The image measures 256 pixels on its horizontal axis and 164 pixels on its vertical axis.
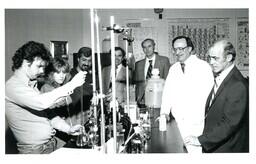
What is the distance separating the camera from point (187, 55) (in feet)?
4.11

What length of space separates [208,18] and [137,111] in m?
0.53

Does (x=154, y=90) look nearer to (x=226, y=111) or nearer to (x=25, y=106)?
(x=226, y=111)

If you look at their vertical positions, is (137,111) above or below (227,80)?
below

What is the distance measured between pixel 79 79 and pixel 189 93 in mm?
506

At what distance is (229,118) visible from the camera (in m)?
1.14

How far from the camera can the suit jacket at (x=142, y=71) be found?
124cm

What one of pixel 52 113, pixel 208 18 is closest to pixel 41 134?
pixel 52 113

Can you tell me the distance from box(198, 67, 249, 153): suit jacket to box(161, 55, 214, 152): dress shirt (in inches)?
2.0

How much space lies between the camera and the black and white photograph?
3.73ft

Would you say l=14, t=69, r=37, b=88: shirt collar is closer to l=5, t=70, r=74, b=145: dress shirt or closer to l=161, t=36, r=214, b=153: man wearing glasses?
l=5, t=70, r=74, b=145: dress shirt

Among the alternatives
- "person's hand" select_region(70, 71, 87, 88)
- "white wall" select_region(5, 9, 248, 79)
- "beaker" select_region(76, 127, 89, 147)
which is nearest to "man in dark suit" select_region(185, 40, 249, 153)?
"white wall" select_region(5, 9, 248, 79)

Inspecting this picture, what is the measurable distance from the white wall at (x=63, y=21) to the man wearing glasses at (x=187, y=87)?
0.16m

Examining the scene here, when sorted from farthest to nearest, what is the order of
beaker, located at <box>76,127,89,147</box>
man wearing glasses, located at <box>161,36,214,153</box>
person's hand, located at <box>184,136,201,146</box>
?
man wearing glasses, located at <box>161,36,214,153</box> < person's hand, located at <box>184,136,201,146</box> < beaker, located at <box>76,127,89,147</box>
